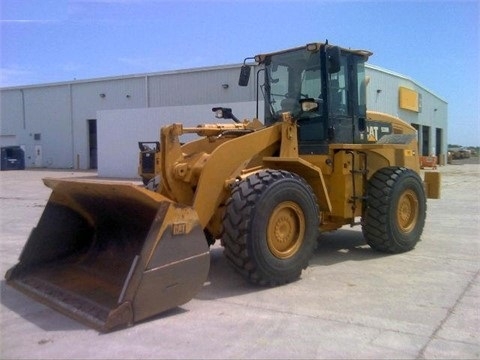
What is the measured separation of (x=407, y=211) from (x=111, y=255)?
14.8ft

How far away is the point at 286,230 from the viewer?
5.91 m

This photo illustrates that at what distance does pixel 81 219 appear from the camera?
606 centimetres

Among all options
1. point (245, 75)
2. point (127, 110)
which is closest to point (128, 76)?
point (127, 110)

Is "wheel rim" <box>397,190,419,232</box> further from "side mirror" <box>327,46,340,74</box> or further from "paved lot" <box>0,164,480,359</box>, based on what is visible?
"side mirror" <box>327,46,340,74</box>

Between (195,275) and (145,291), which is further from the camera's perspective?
(195,275)

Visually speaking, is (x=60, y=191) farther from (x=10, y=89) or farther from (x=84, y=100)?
(x=10, y=89)

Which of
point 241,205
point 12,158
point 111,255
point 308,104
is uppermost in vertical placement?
point 308,104

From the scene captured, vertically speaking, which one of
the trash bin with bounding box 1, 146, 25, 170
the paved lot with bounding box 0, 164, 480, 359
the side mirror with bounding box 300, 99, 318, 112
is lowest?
the paved lot with bounding box 0, 164, 480, 359

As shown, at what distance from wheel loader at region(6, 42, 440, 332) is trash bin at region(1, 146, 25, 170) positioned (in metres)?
33.2

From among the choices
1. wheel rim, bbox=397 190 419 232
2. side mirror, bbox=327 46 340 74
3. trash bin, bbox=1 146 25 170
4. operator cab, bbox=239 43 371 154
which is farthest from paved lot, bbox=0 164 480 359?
trash bin, bbox=1 146 25 170

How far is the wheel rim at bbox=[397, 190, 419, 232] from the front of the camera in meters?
7.73

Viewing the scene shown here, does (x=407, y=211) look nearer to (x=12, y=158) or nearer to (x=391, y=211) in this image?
(x=391, y=211)

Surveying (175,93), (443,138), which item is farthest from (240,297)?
(443,138)

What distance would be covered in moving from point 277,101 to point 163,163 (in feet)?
7.84
